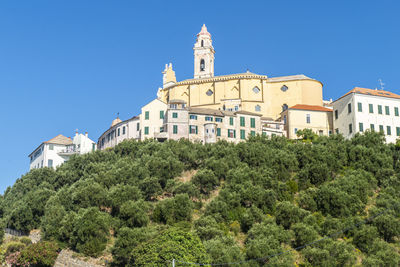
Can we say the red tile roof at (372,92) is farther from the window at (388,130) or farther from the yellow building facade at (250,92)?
the yellow building facade at (250,92)

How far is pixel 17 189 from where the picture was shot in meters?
70.3

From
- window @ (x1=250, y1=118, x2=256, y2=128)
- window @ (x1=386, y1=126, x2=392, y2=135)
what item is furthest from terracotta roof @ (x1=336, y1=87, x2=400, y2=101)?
window @ (x1=250, y1=118, x2=256, y2=128)

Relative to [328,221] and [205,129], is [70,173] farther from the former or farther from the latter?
[328,221]

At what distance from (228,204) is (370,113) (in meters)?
33.2

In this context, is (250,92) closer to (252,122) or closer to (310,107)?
(252,122)

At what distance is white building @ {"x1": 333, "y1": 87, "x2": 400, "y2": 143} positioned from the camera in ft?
239

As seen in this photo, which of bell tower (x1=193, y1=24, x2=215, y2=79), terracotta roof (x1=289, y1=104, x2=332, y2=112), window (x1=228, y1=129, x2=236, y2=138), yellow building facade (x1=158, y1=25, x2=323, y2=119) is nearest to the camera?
window (x1=228, y1=129, x2=236, y2=138)

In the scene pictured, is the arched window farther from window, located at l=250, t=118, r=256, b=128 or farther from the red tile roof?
the red tile roof

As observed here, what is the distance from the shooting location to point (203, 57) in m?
99.6

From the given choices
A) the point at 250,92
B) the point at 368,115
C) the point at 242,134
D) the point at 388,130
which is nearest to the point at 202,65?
the point at 250,92

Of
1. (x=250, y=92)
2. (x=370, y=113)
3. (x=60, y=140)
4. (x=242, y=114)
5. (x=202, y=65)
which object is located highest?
(x=202, y=65)

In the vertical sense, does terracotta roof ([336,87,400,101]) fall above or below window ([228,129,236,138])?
above

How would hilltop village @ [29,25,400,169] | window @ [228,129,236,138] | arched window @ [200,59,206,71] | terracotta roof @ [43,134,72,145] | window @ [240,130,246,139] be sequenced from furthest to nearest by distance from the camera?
arched window @ [200,59,206,71] → terracotta roof @ [43,134,72,145] → window @ [240,130,246,139] → window @ [228,129,236,138] → hilltop village @ [29,25,400,169]

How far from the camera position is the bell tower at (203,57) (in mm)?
98938
